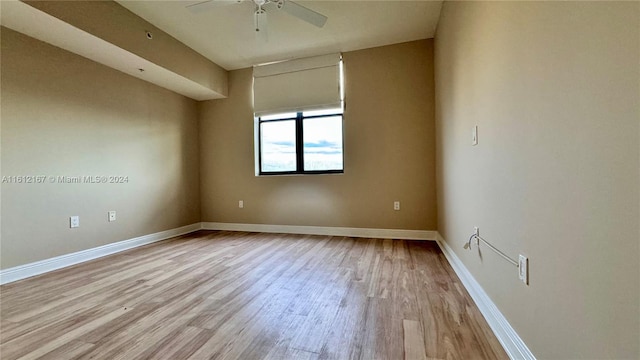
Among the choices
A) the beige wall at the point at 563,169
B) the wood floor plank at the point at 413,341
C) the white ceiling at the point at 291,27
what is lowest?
the wood floor plank at the point at 413,341

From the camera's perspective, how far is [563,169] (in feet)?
2.78

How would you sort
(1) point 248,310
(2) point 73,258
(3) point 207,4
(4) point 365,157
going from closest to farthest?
(1) point 248,310 < (3) point 207,4 < (2) point 73,258 < (4) point 365,157

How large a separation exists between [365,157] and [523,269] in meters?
2.72

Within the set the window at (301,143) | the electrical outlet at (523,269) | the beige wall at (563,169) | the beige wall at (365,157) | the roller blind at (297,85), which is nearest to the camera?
the beige wall at (563,169)

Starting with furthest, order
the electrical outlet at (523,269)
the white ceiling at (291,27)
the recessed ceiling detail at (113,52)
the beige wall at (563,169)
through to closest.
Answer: the white ceiling at (291,27) < the recessed ceiling detail at (113,52) < the electrical outlet at (523,269) < the beige wall at (563,169)

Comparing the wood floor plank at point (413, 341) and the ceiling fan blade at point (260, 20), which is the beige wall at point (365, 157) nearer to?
the ceiling fan blade at point (260, 20)

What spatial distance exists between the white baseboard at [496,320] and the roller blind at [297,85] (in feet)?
8.79

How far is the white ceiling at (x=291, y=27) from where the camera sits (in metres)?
2.72

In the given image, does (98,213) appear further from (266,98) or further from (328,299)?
(328,299)

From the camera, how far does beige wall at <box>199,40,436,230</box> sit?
350 cm

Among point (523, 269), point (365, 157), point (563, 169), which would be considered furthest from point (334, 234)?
point (563, 169)

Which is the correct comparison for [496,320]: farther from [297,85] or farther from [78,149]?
[78,149]

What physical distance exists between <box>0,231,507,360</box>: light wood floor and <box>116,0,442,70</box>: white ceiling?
2.59 metres

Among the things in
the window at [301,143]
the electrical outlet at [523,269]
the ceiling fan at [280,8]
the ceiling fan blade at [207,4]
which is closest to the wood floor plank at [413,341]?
the electrical outlet at [523,269]
